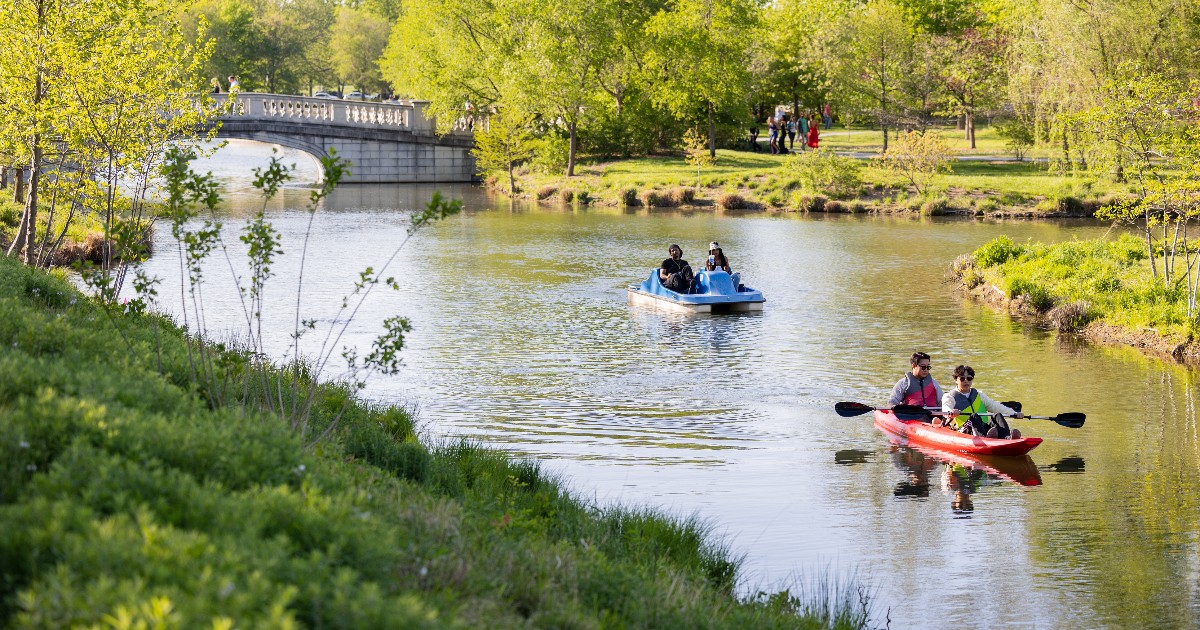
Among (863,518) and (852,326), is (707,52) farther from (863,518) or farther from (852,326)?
(863,518)

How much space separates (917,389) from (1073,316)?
25.1 feet

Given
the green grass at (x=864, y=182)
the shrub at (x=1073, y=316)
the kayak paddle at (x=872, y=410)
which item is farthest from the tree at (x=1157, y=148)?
the green grass at (x=864, y=182)

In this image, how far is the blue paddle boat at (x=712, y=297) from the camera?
22.4 metres

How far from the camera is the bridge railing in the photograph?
53438 mm

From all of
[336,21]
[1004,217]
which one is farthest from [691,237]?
[336,21]

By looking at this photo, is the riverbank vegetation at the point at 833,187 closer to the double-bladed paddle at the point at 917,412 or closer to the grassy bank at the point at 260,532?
the double-bladed paddle at the point at 917,412

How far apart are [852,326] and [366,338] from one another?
777 centimetres

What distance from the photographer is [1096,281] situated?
21.6 m

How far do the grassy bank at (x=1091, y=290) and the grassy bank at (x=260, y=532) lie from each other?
12.0 meters

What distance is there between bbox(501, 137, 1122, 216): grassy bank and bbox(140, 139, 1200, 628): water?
33.2 ft

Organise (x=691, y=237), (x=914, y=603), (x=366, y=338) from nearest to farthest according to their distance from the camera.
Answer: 1. (x=914, y=603)
2. (x=366, y=338)
3. (x=691, y=237)

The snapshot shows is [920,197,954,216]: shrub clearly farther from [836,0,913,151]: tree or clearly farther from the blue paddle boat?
the blue paddle boat

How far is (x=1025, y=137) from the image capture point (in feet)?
154

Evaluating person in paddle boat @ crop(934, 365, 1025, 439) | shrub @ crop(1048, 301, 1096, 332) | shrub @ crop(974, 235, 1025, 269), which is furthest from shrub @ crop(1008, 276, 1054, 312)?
person in paddle boat @ crop(934, 365, 1025, 439)
